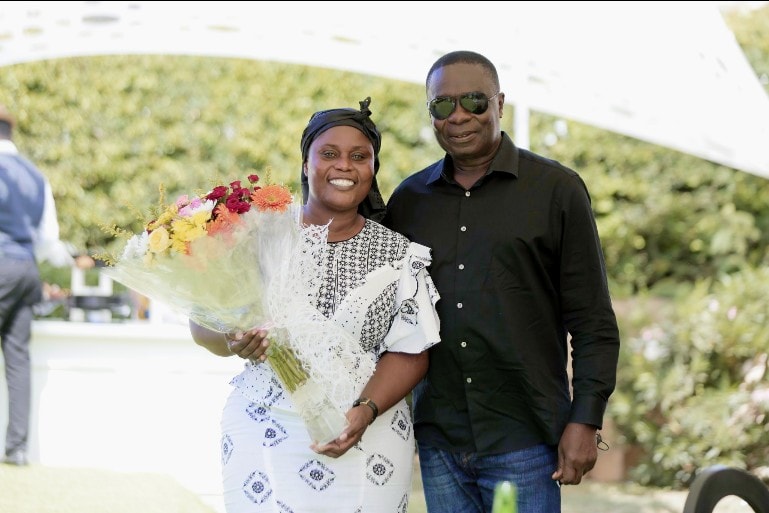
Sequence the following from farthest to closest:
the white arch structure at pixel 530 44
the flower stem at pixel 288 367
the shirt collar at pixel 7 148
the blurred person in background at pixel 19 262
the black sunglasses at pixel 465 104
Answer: the white arch structure at pixel 530 44 < the shirt collar at pixel 7 148 < the blurred person in background at pixel 19 262 < the black sunglasses at pixel 465 104 < the flower stem at pixel 288 367

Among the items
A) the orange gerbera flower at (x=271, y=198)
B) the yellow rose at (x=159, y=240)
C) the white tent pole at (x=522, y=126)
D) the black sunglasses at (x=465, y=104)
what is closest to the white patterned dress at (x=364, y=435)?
the orange gerbera flower at (x=271, y=198)

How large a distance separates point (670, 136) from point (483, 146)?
4.77 meters

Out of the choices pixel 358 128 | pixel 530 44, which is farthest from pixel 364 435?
pixel 530 44

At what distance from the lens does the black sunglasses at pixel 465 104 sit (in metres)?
3.22

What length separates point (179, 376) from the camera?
23.3ft

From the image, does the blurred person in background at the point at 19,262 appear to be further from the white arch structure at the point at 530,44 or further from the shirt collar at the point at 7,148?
the white arch structure at the point at 530,44

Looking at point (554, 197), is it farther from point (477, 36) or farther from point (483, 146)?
point (477, 36)

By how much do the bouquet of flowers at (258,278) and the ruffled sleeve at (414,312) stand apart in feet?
0.40

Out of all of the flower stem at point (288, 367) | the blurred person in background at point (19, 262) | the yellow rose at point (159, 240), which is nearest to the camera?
the yellow rose at point (159, 240)

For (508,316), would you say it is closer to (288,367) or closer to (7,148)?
(288,367)

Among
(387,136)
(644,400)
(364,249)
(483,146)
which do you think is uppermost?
(483,146)

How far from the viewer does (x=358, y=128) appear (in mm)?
3189

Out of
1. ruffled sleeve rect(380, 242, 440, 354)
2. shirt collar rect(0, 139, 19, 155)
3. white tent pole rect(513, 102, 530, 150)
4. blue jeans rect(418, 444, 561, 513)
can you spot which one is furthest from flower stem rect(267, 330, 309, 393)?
white tent pole rect(513, 102, 530, 150)

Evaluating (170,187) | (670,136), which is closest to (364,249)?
(670,136)
